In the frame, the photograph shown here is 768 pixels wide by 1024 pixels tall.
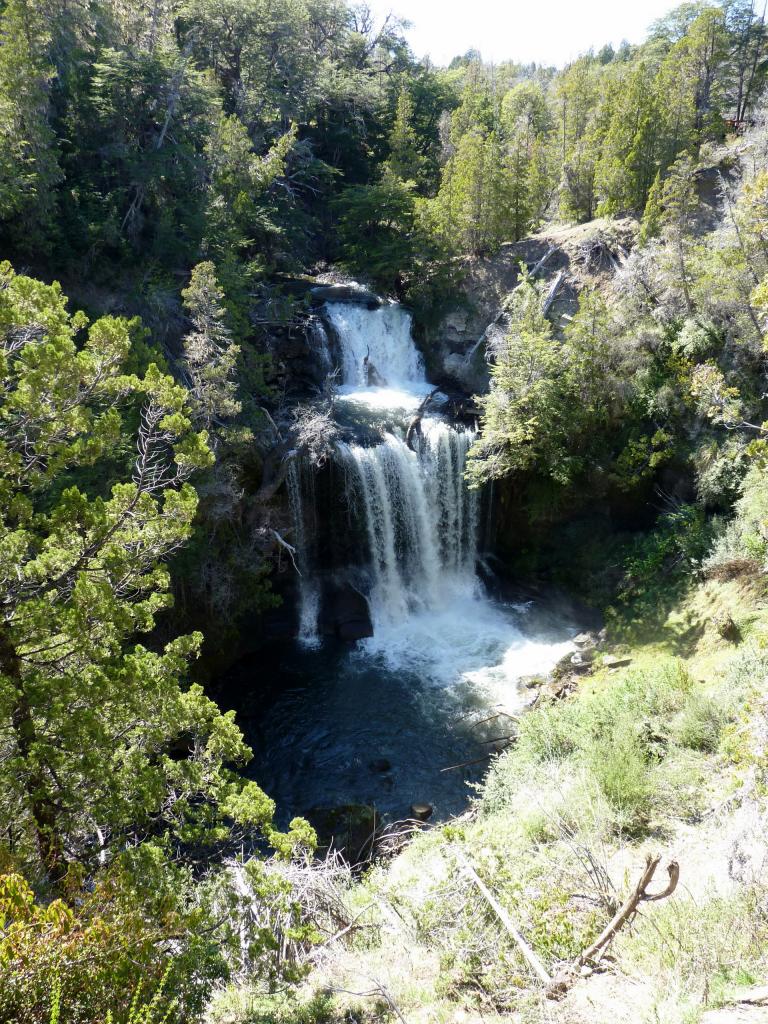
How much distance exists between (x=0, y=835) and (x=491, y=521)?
15647 millimetres

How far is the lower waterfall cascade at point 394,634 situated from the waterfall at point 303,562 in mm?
33

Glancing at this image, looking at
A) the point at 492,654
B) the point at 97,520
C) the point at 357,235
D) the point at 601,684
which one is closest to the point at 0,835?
the point at 97,520

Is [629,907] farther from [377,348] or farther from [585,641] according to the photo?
[377,348]

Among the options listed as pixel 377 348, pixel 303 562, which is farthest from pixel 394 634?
pixel 377 348

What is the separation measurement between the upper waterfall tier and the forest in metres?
0.14

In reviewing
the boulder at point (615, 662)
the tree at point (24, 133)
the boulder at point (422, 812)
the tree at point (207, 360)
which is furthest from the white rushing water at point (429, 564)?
the tree at point (24, 133)

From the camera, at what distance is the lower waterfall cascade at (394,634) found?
12641mm

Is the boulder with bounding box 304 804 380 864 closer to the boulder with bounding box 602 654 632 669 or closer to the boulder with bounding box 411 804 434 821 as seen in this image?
the boulder with bounding box 411 804 434 821

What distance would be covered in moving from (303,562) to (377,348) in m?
9.28

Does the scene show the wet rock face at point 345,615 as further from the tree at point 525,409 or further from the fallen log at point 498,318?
the fallen log at point 498,318

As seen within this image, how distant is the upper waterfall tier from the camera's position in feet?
71.1

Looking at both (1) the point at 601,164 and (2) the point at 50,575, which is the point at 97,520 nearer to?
(2) the point at 50,575

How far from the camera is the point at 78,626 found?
4902mm

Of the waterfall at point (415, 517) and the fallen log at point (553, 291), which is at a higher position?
the fallen log at point (553, 291)
